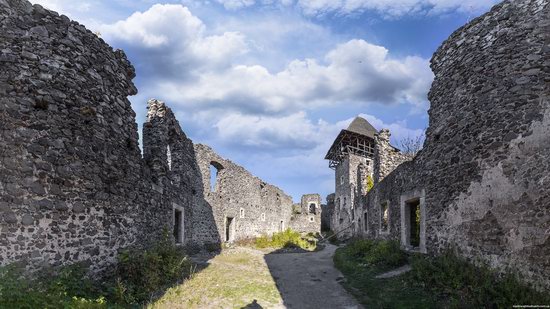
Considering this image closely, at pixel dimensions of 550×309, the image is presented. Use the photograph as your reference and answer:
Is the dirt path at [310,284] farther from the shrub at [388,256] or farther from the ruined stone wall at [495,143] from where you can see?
the ruined stone wall at [495,143]

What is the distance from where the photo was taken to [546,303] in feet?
18.5

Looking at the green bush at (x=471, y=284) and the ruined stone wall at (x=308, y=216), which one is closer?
the green bush at (x=471, y=284)

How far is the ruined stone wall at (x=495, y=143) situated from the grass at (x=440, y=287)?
0.32 m

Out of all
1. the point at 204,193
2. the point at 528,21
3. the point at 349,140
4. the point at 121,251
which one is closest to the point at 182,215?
the point at 204,193

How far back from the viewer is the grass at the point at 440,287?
241 inches

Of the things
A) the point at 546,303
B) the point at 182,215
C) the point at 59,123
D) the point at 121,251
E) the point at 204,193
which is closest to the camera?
the point at 546,303

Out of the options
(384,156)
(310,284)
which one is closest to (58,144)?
(310,284)

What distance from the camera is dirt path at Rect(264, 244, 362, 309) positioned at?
840 centimetres

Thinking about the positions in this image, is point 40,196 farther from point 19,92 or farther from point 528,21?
point 528,21

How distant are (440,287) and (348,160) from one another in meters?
28.9

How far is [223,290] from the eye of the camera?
28.8 feet

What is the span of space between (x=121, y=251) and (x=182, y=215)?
6170 mm

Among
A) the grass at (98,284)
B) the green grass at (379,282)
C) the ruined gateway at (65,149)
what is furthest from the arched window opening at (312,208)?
the ruined gateway at (65,149)

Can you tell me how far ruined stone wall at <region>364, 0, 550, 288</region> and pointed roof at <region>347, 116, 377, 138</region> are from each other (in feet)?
96.3
